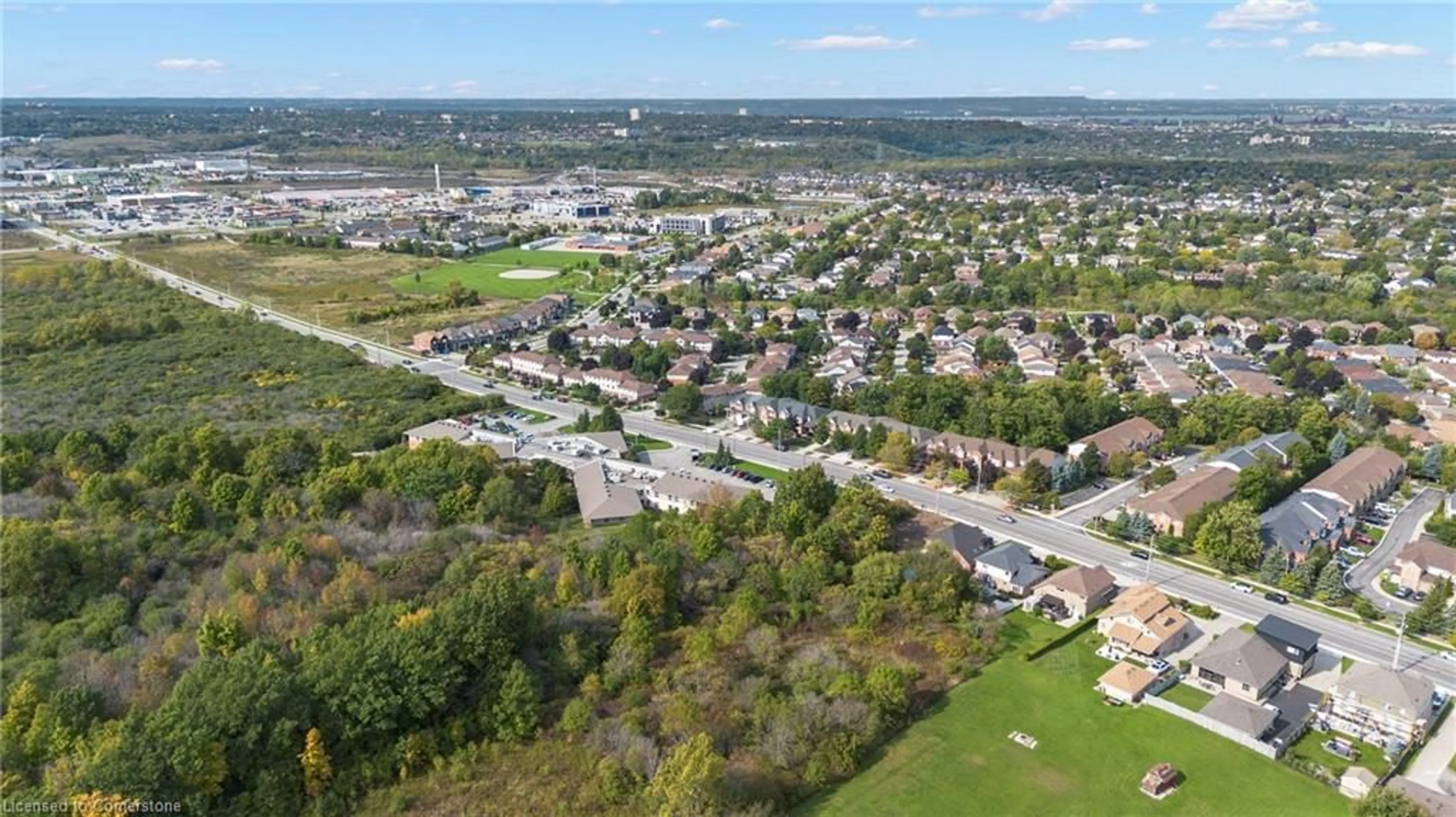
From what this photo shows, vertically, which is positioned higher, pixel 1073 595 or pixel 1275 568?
pixel 1275 568

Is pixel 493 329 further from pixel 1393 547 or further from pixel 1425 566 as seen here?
pixel 1425 566

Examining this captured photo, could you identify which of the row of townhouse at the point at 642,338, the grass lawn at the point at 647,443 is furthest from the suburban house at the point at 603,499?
the row of townhouse at the point at 642,338

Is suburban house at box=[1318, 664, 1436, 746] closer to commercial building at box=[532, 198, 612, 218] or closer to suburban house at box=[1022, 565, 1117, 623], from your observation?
suburban house at box=[1022, 565, 1117, 623]

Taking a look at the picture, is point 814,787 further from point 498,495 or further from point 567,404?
point 567,404

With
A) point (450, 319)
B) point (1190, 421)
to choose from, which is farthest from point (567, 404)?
point (1190, 421)

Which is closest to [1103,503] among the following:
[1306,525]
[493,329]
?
[1306,525]

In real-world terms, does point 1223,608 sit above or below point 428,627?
below

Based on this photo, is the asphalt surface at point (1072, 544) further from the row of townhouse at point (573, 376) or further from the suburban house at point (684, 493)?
the suburban house at point (684, 493)
